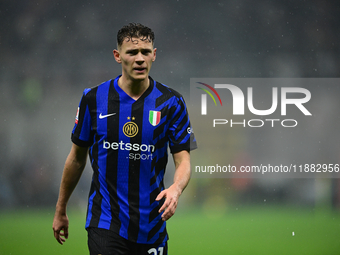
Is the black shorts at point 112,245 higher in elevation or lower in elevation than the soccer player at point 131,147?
lower

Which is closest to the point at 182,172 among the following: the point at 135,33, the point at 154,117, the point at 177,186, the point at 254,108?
the point at 177,186

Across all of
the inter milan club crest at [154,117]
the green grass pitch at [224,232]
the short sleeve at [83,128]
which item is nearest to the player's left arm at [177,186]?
the inter milan club crest at [154,117]

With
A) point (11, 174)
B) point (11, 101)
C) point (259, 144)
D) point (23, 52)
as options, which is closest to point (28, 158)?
point (11, 174)

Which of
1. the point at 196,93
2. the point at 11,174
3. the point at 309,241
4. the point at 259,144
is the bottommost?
the point at 309,241

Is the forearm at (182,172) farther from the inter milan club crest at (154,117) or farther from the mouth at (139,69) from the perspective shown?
the mouth at (139,69)

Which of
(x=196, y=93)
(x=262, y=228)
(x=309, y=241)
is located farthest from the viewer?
(x=196, y=93)

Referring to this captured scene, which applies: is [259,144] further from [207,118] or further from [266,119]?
[207,118]

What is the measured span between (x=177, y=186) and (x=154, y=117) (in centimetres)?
47

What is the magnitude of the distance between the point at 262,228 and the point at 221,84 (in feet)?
7.83

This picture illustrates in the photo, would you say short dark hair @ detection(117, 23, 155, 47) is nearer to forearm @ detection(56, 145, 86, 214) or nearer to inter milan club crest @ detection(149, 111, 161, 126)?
inter milan club crest @ detection(149, 111, 161, 126)

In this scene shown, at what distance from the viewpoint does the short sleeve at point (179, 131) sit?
7.25 feet

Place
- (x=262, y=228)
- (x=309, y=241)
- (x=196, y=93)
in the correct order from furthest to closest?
(x=196, y=93) < (x=262, y=228) < (x=309, y=241)

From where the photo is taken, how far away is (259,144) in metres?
6.59

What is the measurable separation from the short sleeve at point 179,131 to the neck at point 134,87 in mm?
211
